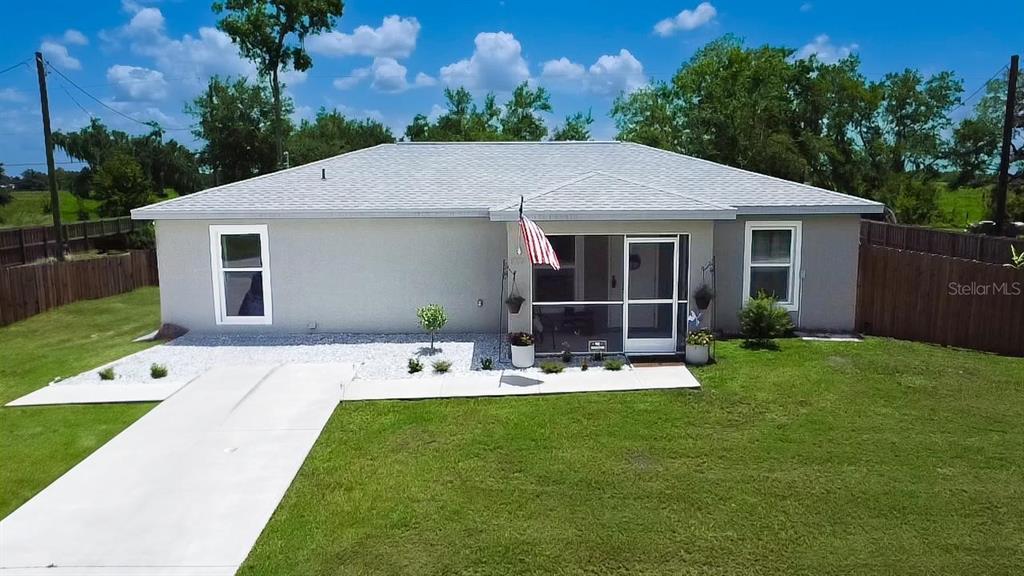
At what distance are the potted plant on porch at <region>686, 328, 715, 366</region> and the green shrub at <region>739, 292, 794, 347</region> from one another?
1627 mm

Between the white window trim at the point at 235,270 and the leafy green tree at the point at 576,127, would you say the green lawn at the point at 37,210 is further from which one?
the leafy green tree at the point at 576,127

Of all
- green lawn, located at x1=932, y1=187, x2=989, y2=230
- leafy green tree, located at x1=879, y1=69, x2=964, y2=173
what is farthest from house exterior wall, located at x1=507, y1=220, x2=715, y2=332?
leafy green tree, located at x1=879, y1=69, x2=964, y2=173

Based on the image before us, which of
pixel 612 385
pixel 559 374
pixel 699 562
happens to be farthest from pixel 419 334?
pixel 699 562

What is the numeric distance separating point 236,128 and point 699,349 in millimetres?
36741

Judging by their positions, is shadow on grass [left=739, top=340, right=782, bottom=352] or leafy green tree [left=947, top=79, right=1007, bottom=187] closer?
shadow on grass [left=739, top=340, right=782, bottom=352]

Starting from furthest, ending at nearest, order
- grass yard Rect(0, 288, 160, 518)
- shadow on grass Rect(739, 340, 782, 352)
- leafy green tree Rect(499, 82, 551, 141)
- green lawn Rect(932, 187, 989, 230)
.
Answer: leafy green tree Rect(499, 82, 551, 141)
green lawn Rect(932, 187, 989, 230)
shadow on grass Rect(739, 340, 782, 352)
grass yard Rect(0, 288, 160, 518)

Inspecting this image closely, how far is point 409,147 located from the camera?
19453mm

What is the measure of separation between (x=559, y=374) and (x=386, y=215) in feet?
15.7

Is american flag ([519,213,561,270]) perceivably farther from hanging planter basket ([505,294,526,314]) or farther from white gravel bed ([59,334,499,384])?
white gravel bed ([59,334,499,384])

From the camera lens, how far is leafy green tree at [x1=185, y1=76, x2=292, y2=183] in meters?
40.6

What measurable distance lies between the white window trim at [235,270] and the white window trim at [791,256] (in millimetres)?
9541

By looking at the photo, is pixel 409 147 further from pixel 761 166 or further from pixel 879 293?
pixel 761 166

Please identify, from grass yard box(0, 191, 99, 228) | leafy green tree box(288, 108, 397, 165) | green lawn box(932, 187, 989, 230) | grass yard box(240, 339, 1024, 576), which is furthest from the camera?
leafy green tree box(288, 108, 397, 165)

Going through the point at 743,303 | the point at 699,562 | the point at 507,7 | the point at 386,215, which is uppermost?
the point at 507,7
